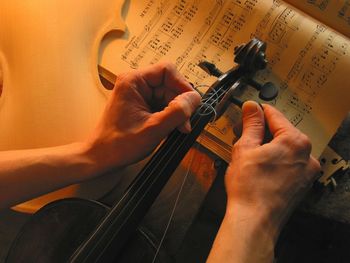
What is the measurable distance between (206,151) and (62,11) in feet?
1.73

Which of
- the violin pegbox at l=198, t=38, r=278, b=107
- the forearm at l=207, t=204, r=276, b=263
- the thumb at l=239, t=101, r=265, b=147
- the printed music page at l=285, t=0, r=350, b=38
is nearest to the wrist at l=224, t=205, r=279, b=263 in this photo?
the forearm at l=207, t=204, r=276, b=263

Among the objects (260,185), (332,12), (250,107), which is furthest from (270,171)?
(332,12)

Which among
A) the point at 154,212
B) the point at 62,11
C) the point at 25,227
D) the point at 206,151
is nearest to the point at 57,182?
the point at 25,227

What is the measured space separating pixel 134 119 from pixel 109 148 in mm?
83

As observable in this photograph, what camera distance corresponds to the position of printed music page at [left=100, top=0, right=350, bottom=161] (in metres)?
0.89

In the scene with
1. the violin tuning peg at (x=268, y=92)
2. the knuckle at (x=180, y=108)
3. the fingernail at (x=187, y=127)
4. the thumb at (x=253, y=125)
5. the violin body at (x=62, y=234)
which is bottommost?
the violin body at (x=62, y=234)

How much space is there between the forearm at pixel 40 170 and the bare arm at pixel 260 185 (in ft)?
0.98

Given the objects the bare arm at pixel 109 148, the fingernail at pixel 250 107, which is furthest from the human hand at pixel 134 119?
the fingernail at pixel 250 107

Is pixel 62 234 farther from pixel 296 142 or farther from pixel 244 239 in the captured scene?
pixel 296 142

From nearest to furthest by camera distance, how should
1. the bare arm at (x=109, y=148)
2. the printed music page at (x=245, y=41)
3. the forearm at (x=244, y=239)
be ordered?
1. the forearm at (x=244, y=239)
2. the bare arm at (x=109, y=148)
3. the printed music page at (x=245, y=41)

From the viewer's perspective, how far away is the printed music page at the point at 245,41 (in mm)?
893

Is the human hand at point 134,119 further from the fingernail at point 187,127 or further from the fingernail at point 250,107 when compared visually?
the fingernail at point 250,107

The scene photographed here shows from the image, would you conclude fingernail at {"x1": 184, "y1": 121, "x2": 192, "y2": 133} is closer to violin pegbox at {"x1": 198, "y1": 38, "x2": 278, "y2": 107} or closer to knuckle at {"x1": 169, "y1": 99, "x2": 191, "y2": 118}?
knuckle at {"x1": 169, "y1": 99, "x2": 191, "y2": 118}

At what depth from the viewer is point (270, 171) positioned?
2.38 ft
